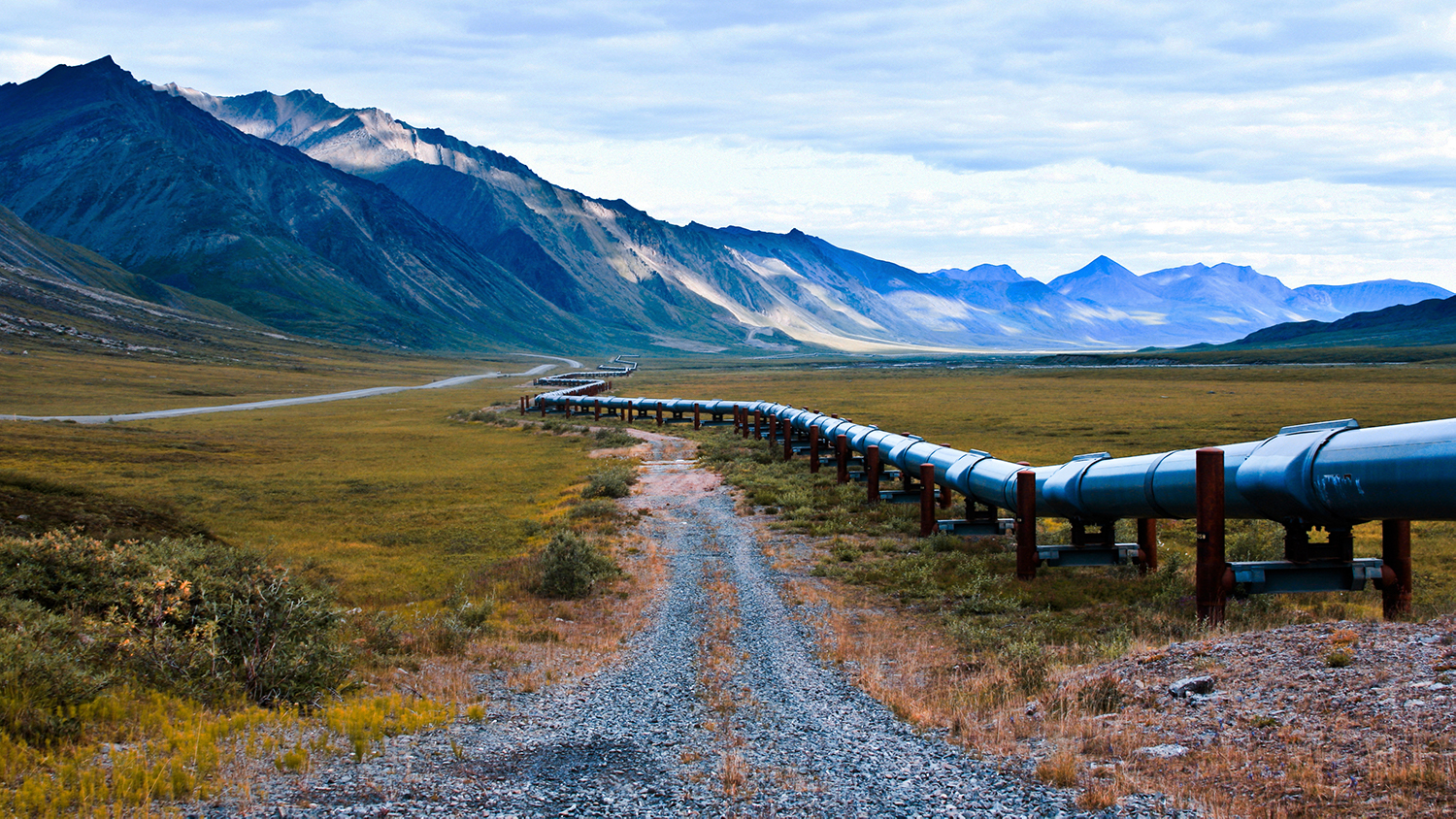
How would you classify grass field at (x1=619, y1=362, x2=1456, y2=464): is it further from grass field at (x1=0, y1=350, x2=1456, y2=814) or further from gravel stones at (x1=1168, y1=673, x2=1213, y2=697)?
gravel stones at (x1=1168, y1=673, x2=1213, y2=697)

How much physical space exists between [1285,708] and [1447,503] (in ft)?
11.7

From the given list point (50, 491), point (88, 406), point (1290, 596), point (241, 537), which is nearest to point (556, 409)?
point (88, 406)

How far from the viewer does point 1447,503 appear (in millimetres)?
9227

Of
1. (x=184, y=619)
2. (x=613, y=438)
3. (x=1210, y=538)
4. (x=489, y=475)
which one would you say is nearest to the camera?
(x=184, y=619)

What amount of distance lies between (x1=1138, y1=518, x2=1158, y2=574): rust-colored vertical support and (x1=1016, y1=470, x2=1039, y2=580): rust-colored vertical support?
1819 millimetres

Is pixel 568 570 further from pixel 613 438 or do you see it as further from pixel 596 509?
pixel 613 438

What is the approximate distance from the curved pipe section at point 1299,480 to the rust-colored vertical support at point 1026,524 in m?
0.50

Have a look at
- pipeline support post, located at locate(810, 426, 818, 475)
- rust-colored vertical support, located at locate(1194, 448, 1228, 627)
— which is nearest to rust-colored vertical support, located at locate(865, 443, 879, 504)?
pipeline support post, located at locate(810, 426, 818, 475)

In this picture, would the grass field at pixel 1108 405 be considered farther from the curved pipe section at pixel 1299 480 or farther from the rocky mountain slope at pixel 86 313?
the rocky mountain slope at pixel 86 313

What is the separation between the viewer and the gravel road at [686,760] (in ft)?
22.5

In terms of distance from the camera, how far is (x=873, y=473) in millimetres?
25562

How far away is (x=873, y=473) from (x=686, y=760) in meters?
18.2

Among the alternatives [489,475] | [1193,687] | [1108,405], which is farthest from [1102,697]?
[1108,405]

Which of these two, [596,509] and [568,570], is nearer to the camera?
[568,570]
